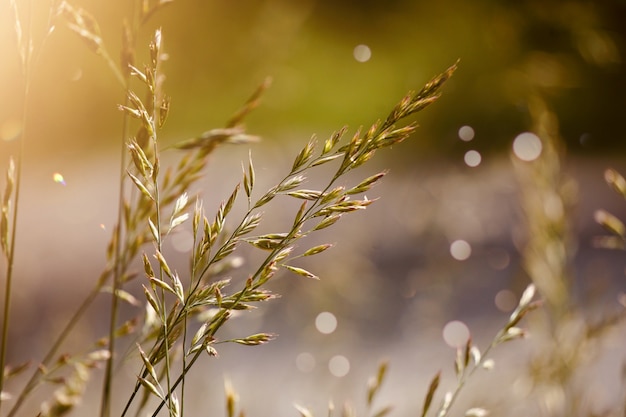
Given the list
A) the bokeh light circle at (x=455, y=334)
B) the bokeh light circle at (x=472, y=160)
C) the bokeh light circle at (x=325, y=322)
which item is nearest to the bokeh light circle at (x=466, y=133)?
the bokeh light circle at (x=472, y=160)

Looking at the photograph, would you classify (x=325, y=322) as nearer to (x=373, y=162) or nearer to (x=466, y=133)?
(x=373, y=162)

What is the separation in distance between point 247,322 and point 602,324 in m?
1.77

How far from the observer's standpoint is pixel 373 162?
477 centimetres

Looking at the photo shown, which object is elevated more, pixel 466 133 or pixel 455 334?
pixel 466 133

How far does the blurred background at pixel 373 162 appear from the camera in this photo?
2680 millimetres

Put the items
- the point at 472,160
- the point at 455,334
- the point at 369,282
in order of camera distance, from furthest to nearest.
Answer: the point at 472,160, the point at 455,334, the point at 369,282

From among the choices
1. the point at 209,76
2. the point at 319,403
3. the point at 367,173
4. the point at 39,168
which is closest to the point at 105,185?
the point at 39,168

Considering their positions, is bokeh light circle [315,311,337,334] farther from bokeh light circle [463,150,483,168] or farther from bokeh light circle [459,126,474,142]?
bokeh light circle [459,126,474,142]

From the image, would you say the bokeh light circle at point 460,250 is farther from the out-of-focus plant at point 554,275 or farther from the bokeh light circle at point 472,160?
the out-of-focus plant at point 554,275

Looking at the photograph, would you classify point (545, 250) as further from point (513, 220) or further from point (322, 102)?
point (322, 102)

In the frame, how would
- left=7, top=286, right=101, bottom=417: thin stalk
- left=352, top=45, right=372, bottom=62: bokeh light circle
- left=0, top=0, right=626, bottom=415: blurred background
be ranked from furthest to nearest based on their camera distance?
left=352, top=45, right=372, bottom=62: bokeh light circle, left=0, top=0, right=626, bottom=415: blurred background, left=7, top=286, right=101, bottom=417: thin stalk

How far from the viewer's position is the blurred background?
2.68 meters

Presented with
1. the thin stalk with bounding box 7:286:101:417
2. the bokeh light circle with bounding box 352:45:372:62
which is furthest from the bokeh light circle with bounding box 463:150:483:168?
the thin stalk with bounding box 7:286:101:417

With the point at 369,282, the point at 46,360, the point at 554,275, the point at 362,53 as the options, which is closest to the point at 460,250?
the point at 369,282
